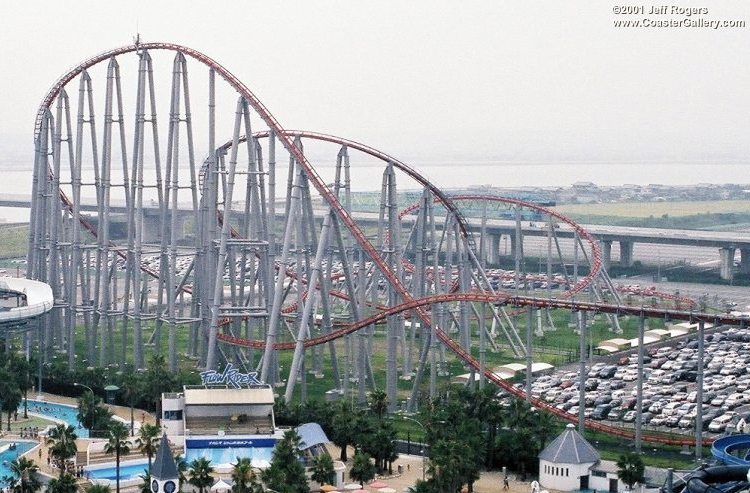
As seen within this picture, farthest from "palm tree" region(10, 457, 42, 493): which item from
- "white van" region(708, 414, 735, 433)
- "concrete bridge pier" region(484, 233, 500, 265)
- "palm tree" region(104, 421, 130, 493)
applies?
"concrete bridge pier" region(484, 233, 500, 265)

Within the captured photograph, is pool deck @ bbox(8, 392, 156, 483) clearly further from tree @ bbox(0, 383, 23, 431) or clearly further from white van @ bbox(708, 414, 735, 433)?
white van @ bbox(708, 414, 735, 433)

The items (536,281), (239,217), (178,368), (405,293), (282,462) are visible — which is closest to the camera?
(282,462)

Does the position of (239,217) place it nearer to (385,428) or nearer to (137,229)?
(137,229)

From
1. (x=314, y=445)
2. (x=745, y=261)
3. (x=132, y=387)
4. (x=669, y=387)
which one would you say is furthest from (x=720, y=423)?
(x=745, y=261)

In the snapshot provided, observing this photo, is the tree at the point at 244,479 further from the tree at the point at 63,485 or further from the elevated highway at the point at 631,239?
the elevated highway at the point at 631,239

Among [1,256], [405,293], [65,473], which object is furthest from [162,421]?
[1,256]

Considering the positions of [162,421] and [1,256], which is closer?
[162,421]
